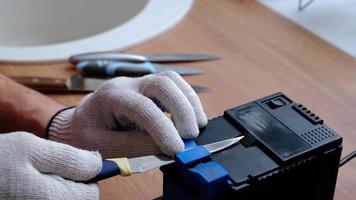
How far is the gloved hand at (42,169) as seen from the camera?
48 cm

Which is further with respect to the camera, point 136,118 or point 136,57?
point 136,57

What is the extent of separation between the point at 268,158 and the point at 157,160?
0.09 meters

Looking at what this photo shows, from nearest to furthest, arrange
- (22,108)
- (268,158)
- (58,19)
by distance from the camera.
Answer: (268,158) → (22,108) → (58,19)

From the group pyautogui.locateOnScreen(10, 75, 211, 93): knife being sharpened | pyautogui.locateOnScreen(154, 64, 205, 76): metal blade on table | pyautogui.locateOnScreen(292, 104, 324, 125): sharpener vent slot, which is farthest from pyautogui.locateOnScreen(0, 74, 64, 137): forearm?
pyautogui.locateOnScreen(292, 104, 324, 125): sharpener vent slot

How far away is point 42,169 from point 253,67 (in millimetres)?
405

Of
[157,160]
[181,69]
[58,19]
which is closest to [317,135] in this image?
[157,160]

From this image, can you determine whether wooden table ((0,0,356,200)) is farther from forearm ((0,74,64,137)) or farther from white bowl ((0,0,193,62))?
white bowl ((0,0,193,62))

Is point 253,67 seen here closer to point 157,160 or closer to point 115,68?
point 115,68

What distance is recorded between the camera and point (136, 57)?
0.81 meters

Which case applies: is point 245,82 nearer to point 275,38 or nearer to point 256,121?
point 275,38

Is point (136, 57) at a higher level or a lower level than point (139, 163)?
Result: higher

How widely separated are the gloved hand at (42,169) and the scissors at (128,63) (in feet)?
0.89

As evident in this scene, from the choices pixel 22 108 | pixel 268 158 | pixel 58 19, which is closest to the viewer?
pixel 268 158

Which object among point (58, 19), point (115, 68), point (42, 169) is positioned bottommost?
point (42, 169)
